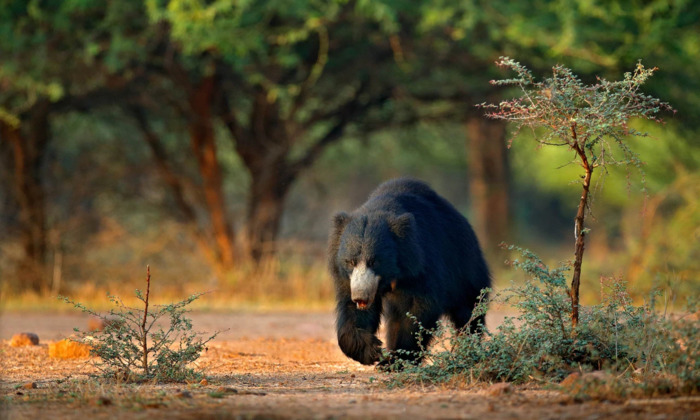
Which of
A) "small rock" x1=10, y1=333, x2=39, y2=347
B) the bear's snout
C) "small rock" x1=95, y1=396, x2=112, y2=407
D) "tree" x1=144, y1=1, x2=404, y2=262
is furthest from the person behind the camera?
"tree" x1=144, y1=1, x2=404, y2=262

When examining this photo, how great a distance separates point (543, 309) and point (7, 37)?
9.08 metres

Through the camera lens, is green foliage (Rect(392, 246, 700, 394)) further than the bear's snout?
No

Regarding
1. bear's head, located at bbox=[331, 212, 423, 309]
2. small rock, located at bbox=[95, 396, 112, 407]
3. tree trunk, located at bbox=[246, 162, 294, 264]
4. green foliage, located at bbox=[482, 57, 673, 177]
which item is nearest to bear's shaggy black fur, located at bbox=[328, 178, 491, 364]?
bear's head, located at bbox=[331, 212, 423, 309]

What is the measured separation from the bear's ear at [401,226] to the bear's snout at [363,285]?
323 millimetres

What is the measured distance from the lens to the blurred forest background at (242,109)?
1230cm

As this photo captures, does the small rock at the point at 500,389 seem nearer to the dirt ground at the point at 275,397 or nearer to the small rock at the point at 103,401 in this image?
the dirt ground at the point at 275,397

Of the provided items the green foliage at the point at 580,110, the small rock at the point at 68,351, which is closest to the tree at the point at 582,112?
the green foliage at the point at 580,110

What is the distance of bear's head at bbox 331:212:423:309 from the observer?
5.68 m

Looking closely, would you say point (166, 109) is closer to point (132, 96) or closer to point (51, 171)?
point (132, 96)

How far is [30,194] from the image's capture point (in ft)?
47.0

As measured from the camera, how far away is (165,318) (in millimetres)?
11023

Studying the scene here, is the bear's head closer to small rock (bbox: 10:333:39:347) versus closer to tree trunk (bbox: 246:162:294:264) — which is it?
small rock (bbox: 10:333:39:347)

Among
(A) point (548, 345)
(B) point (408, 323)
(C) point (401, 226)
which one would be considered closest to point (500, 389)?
(A) point (548, 345)

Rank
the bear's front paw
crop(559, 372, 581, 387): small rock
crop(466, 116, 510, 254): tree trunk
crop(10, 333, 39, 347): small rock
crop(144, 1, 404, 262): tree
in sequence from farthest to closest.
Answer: crop(466, 116, 510, 254): tree trunk < crop(144, 1, 404, 262): tree < crop(10, 333, 39, 347): small rock < the bear's front paw < crop(559, 372, 581, 387): small rock
